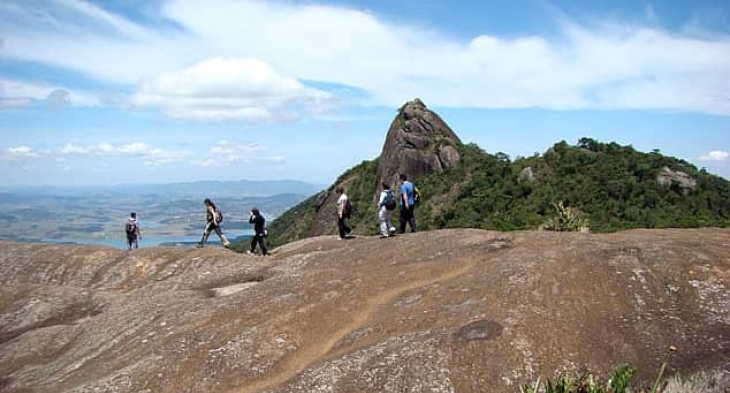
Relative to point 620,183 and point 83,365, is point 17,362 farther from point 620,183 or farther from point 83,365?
point 620,183

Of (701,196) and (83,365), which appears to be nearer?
(83,365)

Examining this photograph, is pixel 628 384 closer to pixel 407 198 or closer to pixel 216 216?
pixel 407 198

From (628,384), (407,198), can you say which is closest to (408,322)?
(628,384)

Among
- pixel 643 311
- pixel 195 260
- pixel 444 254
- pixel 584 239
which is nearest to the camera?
pixel 643 311

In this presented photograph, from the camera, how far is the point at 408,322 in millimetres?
14227

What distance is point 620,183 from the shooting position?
59219 mm

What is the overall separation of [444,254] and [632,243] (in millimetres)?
5723

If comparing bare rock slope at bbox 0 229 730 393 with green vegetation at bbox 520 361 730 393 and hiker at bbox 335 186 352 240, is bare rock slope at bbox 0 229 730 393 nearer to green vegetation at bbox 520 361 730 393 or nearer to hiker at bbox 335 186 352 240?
green vegetation at bbox 520 361 730 393

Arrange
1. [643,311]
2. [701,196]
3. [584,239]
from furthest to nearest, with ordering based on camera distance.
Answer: [701,196] → [584,239] → [643,311]

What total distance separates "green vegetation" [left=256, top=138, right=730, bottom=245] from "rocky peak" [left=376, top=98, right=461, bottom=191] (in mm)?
1865

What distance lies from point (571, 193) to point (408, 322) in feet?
171

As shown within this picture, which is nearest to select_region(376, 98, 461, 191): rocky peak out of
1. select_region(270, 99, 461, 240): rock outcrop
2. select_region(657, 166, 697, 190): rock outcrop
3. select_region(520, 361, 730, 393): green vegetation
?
select_region(270, 99, 461, 240): rock outcrop

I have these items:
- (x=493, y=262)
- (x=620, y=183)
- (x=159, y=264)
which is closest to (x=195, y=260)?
(x=159, y=264)

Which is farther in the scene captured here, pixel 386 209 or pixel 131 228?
pixel 131 228
